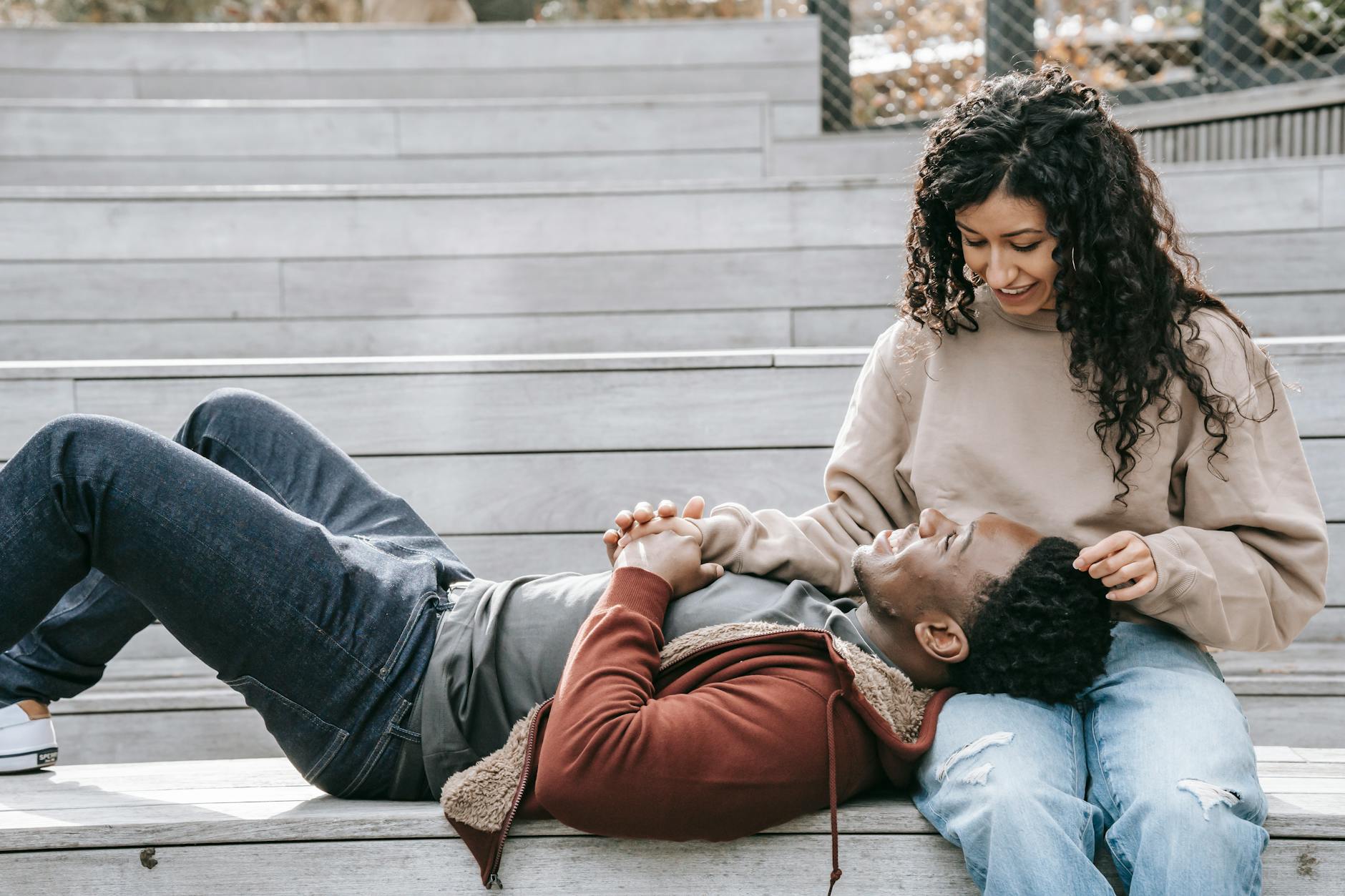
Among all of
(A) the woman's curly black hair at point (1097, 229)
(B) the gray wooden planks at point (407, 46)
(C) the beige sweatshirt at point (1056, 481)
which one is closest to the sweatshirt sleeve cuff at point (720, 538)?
(C) the beige sweatshirt at point (1056, 481)

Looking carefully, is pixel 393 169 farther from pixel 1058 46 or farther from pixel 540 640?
pixel 1058 46

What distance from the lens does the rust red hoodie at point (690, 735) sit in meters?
1.15

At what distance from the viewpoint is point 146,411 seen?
2037 millimetres

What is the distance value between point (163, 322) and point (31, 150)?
1.01 meters

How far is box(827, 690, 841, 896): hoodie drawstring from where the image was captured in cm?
119

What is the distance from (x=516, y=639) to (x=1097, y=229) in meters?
0.85

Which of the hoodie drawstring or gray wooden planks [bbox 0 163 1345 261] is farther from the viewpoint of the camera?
gray wooden planks [bbox 0 163 1345 261]

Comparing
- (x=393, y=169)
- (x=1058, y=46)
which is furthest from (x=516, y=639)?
(x=1058, y=46)

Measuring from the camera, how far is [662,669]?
1.28 m

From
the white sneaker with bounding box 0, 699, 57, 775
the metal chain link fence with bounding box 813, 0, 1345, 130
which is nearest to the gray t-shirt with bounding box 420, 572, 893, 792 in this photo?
the white sneaker with bounding box 0, 699, 57, 775

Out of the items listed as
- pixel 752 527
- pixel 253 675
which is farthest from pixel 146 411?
pixel 752 527

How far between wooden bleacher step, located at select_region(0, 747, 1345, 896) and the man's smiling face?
227 mm

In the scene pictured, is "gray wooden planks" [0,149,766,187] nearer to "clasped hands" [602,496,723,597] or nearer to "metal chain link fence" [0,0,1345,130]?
"metal chain link fence" [0,0,1345,130]

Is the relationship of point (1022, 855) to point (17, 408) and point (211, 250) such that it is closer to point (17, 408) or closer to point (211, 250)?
point (17, 408)
